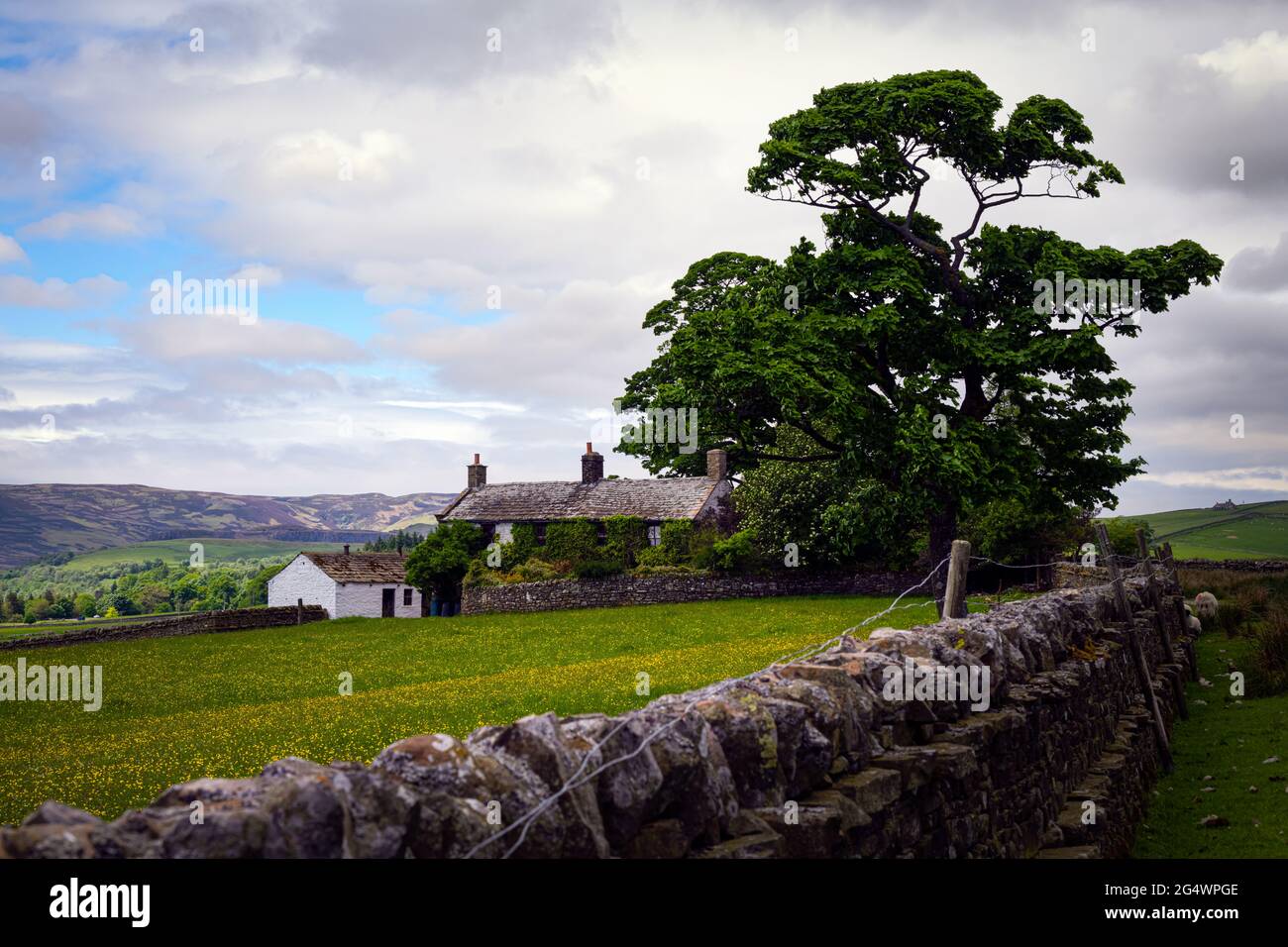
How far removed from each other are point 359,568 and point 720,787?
62.0m

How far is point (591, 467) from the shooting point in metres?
59.0

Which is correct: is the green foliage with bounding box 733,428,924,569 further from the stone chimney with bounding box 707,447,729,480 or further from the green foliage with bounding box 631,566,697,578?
the stone chimney with bounding box 707,447,729,480

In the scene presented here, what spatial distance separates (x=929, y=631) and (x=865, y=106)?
2426cm

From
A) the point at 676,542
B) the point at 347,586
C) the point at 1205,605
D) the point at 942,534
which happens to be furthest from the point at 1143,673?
the point at 347,586

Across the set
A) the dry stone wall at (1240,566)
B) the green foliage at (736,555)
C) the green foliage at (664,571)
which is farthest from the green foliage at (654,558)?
the dry stone wall at (1240,566)

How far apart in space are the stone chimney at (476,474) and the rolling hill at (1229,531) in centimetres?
5162

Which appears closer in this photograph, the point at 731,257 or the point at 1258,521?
the point at 731,257

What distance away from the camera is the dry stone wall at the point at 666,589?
44.7 meters

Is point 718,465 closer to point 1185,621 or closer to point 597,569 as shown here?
point 597,569

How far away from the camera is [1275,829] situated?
10586mm

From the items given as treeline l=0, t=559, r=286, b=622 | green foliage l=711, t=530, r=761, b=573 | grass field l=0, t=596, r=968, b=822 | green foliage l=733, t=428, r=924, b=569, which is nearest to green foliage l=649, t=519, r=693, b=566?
green foliage l=711, t=530, r=761, b=573

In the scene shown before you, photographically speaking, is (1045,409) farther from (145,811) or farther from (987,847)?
(145,811)
